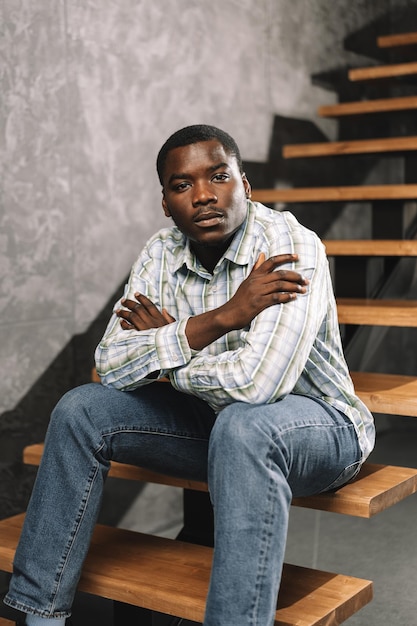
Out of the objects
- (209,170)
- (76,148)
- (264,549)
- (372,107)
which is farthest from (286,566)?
(372,107)

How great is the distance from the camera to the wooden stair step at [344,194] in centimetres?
289

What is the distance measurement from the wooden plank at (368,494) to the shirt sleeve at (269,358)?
10.2 inches

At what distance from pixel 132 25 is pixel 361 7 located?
5.28ft

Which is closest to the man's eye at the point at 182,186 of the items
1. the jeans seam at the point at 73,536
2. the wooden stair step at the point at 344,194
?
the jeans seam at the point at 73,536

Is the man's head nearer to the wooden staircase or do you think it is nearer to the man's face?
the man's face

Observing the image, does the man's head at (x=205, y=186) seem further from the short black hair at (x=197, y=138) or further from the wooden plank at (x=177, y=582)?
the wooden plank at (x=177, y=582)

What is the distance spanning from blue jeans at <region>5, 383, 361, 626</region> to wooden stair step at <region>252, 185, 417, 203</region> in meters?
1.22

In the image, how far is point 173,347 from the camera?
6.20 ft

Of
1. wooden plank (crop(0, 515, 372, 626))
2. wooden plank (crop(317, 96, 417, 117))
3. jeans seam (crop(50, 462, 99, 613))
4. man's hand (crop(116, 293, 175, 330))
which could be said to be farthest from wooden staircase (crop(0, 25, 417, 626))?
wooden plank (crop(317, 96, 417, 117))

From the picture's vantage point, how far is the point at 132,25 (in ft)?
9.48

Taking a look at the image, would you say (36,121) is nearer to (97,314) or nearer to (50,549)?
(97,314)

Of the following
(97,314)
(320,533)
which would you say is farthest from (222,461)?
(320,533)

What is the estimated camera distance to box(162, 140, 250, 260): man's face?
197 cm

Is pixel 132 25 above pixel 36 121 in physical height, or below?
above
